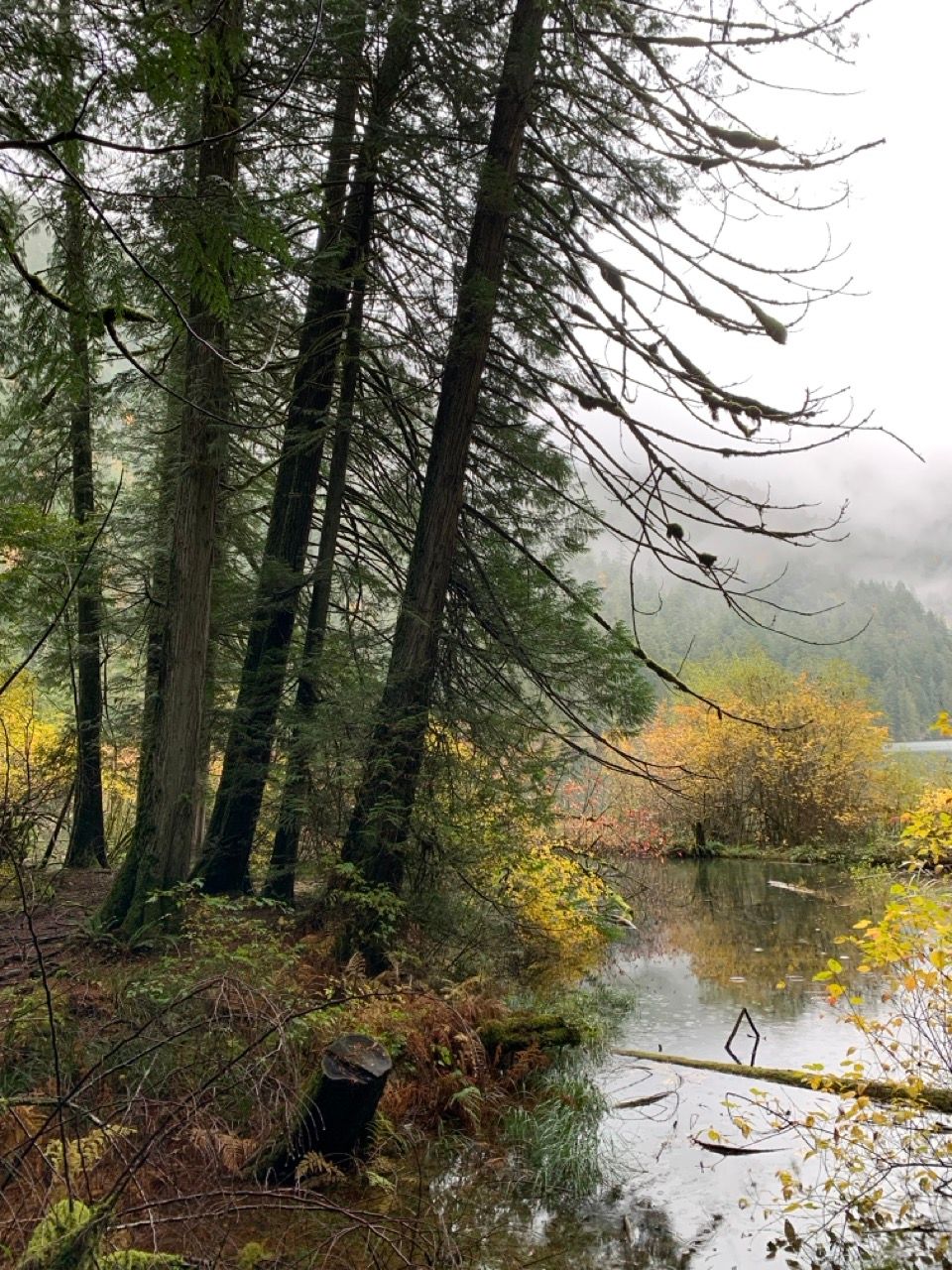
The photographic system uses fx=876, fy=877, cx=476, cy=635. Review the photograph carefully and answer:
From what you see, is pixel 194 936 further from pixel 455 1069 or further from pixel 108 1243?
pixel 108 1243

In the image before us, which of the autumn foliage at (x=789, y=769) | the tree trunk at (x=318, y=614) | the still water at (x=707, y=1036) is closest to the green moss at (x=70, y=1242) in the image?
the still water at (x=707, y=1036)

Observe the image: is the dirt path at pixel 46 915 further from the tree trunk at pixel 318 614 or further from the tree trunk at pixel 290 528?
the tree trunk at pixel 318 614

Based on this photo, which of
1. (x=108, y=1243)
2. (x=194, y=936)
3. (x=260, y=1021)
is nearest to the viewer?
(x=108, y=1243)

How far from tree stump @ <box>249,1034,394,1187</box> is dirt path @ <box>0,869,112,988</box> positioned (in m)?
1.48

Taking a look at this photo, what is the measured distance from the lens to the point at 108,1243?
7.82ft

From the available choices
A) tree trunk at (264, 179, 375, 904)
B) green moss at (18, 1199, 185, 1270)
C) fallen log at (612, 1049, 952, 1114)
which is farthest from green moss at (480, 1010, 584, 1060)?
green moss at (18, 1199, 185, 1270)

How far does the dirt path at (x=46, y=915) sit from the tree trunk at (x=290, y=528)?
46.2 inches

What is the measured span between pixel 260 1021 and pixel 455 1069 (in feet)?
6.25

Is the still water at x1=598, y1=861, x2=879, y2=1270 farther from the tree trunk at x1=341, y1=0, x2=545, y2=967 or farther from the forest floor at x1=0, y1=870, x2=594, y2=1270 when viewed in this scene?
the tree trunk at x1=341, y1=0, x2=545, y2=967

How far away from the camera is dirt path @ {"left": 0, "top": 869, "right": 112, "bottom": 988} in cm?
545

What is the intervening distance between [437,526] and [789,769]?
63.4ft

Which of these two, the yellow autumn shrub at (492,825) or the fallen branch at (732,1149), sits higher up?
the yellow autumn shrub at (492,825)

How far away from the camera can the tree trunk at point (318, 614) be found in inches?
287

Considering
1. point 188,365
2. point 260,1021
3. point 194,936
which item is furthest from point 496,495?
point 260,1021
